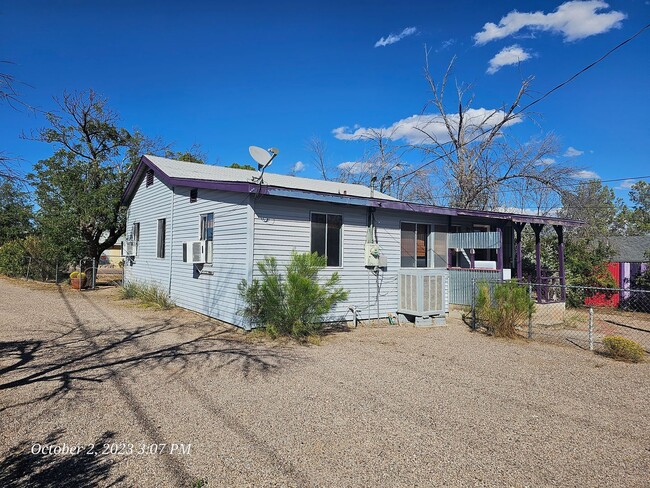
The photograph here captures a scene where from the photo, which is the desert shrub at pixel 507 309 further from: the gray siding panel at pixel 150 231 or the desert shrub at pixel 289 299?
the gray siding panel at pixel 150 231

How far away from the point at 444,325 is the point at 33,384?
8.17 meters

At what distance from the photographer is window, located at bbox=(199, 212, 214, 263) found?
9.97 m

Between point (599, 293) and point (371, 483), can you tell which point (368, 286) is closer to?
point (371, 483)

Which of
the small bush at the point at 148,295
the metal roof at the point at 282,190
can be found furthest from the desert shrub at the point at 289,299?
the small bush at the point at 148,295

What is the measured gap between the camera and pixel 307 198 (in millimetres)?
8883

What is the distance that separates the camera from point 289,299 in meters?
8.05

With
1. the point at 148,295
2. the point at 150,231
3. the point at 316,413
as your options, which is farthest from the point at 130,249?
the point at 316,413

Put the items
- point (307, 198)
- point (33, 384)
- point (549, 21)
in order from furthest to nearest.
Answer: point (549, 21) → point (307, 198) → point (33, 384)

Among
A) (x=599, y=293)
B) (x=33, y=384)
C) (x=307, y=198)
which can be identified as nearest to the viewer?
(x=33, y=384)

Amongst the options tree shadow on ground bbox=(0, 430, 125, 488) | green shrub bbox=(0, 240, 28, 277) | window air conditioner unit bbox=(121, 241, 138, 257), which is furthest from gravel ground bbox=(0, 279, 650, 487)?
green shrub bbox=(0, 240, 28, 277)

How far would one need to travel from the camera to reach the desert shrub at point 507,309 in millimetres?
8555

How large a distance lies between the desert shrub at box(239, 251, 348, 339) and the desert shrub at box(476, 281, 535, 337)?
322 cm

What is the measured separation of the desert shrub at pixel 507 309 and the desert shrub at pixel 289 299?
322 centimetres

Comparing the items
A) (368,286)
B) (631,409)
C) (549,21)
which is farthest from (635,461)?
(549,21)
